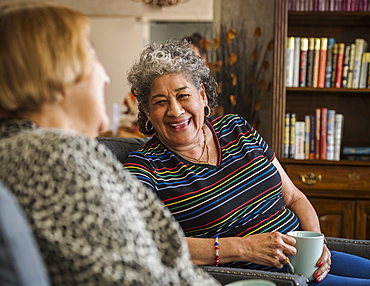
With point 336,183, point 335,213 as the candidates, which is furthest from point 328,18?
point 335,213

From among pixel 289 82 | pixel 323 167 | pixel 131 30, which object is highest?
pixel 131 30

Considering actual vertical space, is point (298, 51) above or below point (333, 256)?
above

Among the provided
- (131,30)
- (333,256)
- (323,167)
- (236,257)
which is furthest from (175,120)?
(131,30)

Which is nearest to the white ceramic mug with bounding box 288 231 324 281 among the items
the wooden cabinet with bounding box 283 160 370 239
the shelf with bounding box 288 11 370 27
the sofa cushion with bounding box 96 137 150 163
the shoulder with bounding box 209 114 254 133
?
the shoulder with bounding box 209 114 254 133

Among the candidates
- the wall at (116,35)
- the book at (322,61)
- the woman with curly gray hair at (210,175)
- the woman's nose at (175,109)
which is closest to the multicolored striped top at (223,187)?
the woman with curly gray hair at (210,175)

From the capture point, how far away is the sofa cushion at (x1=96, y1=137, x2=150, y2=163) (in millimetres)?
1854

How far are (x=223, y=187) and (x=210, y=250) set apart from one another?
0.79ft

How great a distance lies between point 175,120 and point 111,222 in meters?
1.03

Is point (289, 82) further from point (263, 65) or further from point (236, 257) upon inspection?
point (236, 257)

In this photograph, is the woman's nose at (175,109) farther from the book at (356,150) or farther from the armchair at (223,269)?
the book at (356,150)

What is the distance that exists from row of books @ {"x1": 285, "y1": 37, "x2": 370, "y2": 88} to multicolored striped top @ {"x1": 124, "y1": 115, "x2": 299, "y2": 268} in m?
1.30

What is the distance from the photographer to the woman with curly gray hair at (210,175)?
5.20 feet

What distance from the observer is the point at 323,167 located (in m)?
2.96

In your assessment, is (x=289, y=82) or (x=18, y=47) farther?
(x=289, y=82)
